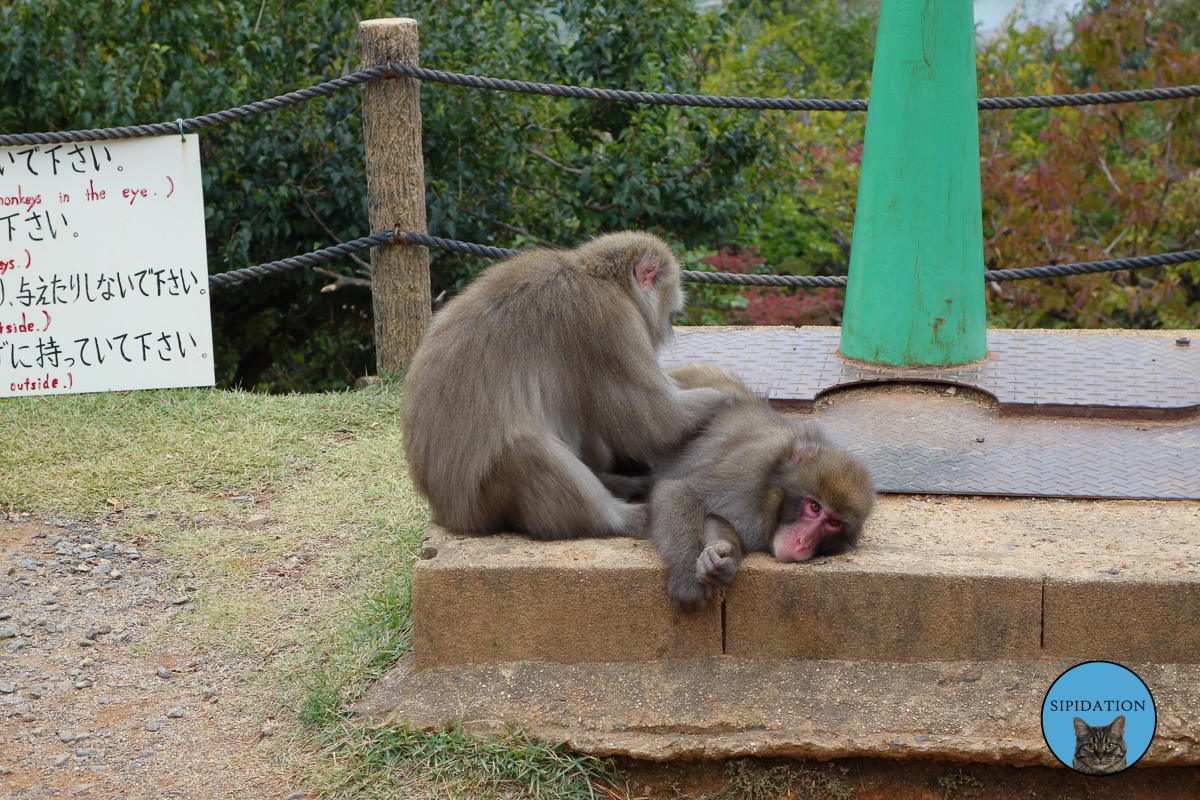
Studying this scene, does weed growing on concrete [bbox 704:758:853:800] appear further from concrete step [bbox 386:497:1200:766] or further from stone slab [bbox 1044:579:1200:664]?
stone slab [bbox 1044:579:1200:664]

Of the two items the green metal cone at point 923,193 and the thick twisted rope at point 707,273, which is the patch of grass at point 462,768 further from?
the thick twisted rope at point 707,273

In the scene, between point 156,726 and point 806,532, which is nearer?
point 806,532

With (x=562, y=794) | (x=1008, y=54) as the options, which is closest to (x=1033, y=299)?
(x=1008, y=54)

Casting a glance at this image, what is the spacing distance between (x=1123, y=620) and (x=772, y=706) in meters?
0.86

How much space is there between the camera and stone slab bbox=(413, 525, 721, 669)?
284 cm

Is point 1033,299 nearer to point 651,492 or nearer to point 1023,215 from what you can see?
point 1023,215

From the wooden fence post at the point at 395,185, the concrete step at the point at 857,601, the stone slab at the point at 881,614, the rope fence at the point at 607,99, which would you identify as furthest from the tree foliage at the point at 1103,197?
the stone slab at the point at 881,614

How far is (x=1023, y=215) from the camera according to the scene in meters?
7.72

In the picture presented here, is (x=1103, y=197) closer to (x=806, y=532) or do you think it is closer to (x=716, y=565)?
(x=806, y=532)

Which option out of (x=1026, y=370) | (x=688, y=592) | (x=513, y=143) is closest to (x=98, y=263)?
(x=513, y=143)

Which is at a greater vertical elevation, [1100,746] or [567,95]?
[567,95]

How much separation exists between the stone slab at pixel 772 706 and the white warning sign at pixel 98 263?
2.73m

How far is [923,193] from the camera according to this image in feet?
13.0

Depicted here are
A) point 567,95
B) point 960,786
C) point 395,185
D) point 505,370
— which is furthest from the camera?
point 395,185
